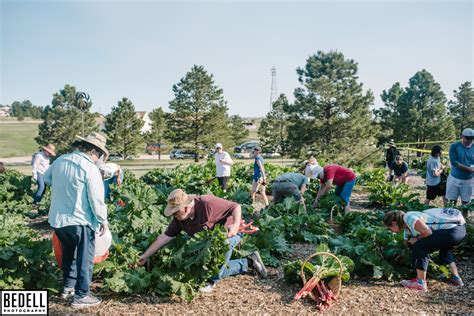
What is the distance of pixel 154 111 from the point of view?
4491cm

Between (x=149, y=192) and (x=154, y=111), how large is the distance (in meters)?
38.9

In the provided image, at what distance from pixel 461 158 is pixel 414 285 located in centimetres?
359

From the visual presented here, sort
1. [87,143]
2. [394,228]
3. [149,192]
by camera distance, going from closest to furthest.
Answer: [87,143], [394,228], [149,192]

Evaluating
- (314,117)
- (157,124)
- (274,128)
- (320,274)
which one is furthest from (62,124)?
(320,274)

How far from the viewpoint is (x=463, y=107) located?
40.8 meters

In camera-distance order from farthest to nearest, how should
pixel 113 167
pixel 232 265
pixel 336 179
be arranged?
pixel 113 167
pixel 336 179
pixel 232 265

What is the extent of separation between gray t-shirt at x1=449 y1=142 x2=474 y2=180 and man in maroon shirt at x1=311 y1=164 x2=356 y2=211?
1.78 meters

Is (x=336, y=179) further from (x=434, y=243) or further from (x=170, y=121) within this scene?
(x=170, y=121)

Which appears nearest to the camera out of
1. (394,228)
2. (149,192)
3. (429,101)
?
(394,228)

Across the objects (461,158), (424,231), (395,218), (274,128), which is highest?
(274,128)

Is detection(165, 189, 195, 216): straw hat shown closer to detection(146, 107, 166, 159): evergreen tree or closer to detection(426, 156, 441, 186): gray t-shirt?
detection(426, 156, 441, 186): gray t-shirt

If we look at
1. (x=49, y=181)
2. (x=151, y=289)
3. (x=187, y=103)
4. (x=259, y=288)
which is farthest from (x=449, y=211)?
(x=187, y=103)

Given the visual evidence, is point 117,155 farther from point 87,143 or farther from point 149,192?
point 87,143

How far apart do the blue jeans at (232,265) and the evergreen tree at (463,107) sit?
134 ft
